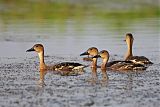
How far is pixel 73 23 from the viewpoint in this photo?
1080 inches

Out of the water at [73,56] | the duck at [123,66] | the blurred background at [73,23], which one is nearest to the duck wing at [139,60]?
the water at [73,56]

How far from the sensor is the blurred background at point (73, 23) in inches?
812

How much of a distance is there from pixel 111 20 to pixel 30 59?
12.2 meters

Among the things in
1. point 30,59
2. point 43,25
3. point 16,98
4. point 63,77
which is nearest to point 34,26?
point 43,25

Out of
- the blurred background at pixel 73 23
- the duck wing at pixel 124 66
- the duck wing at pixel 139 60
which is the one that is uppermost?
the blurred background at pixel 73 23

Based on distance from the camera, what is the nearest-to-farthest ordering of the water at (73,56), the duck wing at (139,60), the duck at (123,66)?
the water at (73,56) < the duck at (123,66) < the duck wing at (139,60)

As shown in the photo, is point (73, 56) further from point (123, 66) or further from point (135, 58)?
point (123, 66)

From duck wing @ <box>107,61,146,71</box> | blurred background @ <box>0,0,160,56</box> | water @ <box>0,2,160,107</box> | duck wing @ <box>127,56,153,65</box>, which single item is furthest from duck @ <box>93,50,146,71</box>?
blurred background @ <box>0,0,160,56</box>

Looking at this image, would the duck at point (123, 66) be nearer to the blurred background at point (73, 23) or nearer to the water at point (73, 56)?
the water at point (73, 56)

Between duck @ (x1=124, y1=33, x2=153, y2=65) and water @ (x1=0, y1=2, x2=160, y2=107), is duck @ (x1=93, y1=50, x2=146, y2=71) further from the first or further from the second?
duck @ (x1=124, y1=33, x2=153, y2=65)

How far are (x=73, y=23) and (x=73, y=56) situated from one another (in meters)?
9.85

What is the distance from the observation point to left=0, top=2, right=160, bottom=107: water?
38.1ft

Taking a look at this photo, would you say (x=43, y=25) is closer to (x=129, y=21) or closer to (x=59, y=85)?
(x=129, y=21)

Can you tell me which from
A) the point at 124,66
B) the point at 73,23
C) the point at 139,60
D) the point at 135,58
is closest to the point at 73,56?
the point at 135,58
